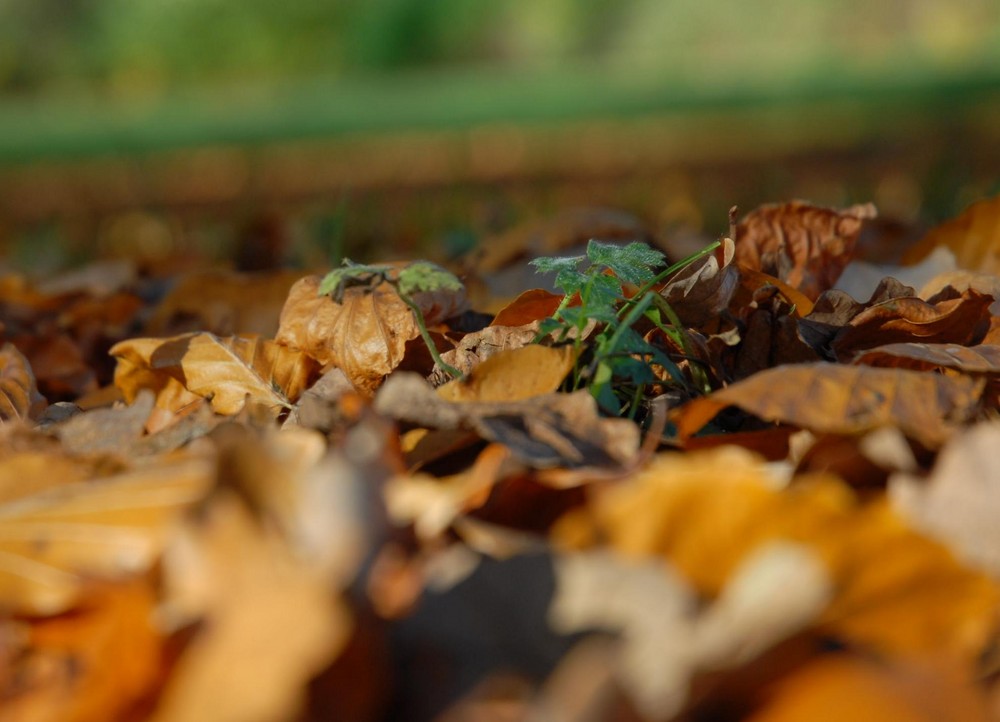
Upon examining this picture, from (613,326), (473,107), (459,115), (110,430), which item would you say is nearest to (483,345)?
(613,326)

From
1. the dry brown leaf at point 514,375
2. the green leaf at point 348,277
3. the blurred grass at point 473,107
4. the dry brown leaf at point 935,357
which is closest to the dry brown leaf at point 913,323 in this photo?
the dry brown leaf at point 935,357

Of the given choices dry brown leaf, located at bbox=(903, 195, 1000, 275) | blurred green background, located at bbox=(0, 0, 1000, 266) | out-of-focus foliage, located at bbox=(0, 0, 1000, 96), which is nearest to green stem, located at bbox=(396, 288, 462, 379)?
dry brown leaf, located at bbox=(903, 195, 1000, 275)

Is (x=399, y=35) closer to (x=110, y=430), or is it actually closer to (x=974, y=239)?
(x=974, y=239)

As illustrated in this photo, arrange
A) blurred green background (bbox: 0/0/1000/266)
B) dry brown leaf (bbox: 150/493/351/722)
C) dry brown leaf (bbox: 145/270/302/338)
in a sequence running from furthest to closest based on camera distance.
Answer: blurred green background (bbox: 0/0/1000/266) → dry brown leaf (bbox: 145/270/302/338) → dry brown leaf (bbox: 150/493/351/722)

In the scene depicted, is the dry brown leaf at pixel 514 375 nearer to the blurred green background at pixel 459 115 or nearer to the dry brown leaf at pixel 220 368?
the dry brown leaf at pixel 220 368

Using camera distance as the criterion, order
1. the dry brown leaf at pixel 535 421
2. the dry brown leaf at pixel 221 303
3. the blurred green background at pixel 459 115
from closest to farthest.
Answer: the dry brown leaf at pixel 535 421 → the dry brown leaf at pixel 221 303 → the blurred green background at pixel 459 115

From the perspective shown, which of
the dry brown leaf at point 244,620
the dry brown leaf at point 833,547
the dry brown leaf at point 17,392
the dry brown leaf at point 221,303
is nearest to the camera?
the dry brown leaf at point 244,620

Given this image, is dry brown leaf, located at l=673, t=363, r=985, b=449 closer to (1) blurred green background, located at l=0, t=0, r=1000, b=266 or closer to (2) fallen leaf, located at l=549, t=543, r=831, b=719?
(2) fallen leaf, located at l=549, t=543, r=831, b=719
